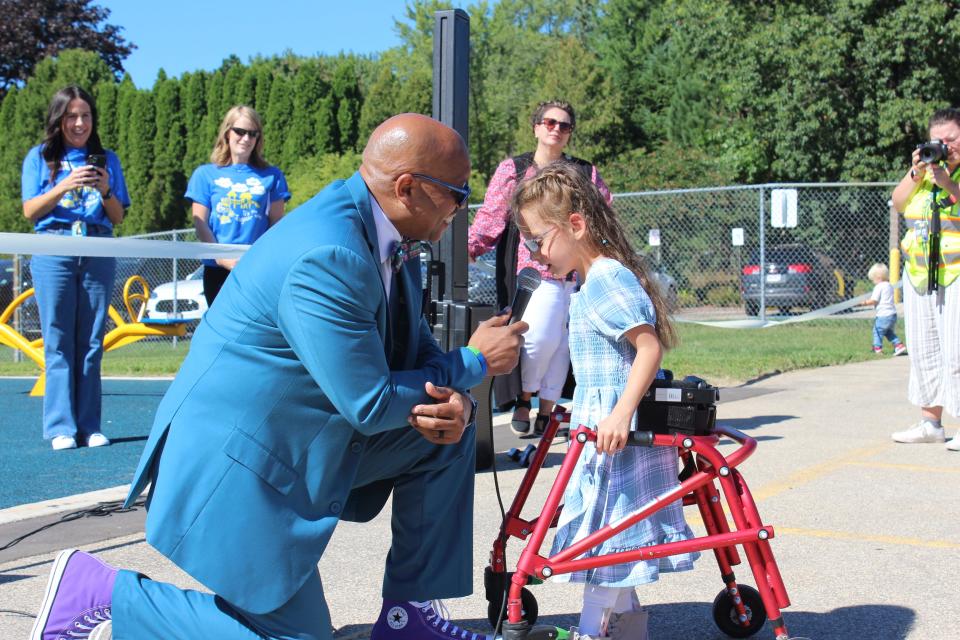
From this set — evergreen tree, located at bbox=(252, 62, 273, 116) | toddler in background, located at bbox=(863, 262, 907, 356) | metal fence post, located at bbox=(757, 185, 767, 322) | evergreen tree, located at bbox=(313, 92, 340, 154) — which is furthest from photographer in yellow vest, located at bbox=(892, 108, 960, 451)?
evergreen tree, located at bbox=(252, 62, 273, 116)

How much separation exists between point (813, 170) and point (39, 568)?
27.2 metres

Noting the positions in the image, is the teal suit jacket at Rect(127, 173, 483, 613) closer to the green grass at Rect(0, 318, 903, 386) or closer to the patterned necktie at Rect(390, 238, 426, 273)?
the patterned necktie at Rect(390, 238, 426, 273)

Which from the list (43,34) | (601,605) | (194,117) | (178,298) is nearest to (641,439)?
(601,605)

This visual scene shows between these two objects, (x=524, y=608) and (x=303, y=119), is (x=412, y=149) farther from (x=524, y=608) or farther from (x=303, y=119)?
(x=303, y=119)

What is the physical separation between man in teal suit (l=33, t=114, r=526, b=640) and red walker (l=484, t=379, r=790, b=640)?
0.49 meters

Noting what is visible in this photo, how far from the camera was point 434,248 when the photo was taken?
6.18 metres

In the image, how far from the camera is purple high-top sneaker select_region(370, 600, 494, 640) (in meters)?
3.31

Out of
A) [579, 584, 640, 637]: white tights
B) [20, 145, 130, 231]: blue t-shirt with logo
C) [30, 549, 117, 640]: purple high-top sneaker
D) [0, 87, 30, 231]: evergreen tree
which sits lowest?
[579, 584, 640, 637]: white tights

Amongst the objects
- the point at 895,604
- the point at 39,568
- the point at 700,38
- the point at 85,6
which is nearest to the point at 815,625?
the point at 895,604

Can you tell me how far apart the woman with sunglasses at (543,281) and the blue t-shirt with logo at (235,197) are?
135 centimetres

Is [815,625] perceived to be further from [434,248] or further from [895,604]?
→ [434,248]

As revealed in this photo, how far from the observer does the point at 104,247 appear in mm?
5922

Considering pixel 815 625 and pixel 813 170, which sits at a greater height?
pixel 813 170

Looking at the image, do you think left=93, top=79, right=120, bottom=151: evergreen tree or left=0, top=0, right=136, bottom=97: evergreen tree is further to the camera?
left=0, top=0, right=136, bottom=97: evergreen tree
